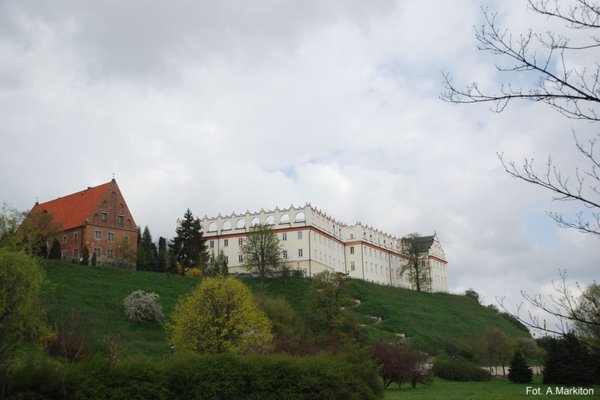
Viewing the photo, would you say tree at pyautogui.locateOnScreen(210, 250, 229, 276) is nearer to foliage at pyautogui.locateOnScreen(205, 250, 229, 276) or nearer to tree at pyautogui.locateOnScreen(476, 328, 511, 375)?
foliage at pyautogui.locateOnScreen(205, 250, 229, 276)

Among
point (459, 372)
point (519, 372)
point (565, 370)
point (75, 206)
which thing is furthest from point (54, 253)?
point (565, 370)

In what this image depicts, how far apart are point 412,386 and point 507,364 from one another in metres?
19.4

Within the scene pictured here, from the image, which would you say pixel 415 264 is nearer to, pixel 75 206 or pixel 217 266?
pixel 217 266

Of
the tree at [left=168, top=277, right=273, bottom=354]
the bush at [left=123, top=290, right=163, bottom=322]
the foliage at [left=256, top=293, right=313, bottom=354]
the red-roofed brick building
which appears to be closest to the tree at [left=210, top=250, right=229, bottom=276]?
the red-roofed brick building

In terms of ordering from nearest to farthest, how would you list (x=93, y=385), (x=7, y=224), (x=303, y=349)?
(x=93, y=385), (x=303, y=349), (x=7, y=224)

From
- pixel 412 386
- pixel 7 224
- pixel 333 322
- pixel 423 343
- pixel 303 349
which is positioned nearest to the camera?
pixel 303 349

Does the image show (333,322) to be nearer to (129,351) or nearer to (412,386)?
(412,386)

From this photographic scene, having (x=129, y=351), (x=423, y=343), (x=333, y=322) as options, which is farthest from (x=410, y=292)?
(x=129, y=351)

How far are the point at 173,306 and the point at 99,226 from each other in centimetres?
2363

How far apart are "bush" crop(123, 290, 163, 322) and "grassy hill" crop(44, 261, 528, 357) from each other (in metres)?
0.71

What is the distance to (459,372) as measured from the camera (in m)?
46.1

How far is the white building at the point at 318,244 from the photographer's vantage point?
86812mm

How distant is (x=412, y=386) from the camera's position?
38.6 meters

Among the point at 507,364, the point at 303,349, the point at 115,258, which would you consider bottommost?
the point at 507,364
